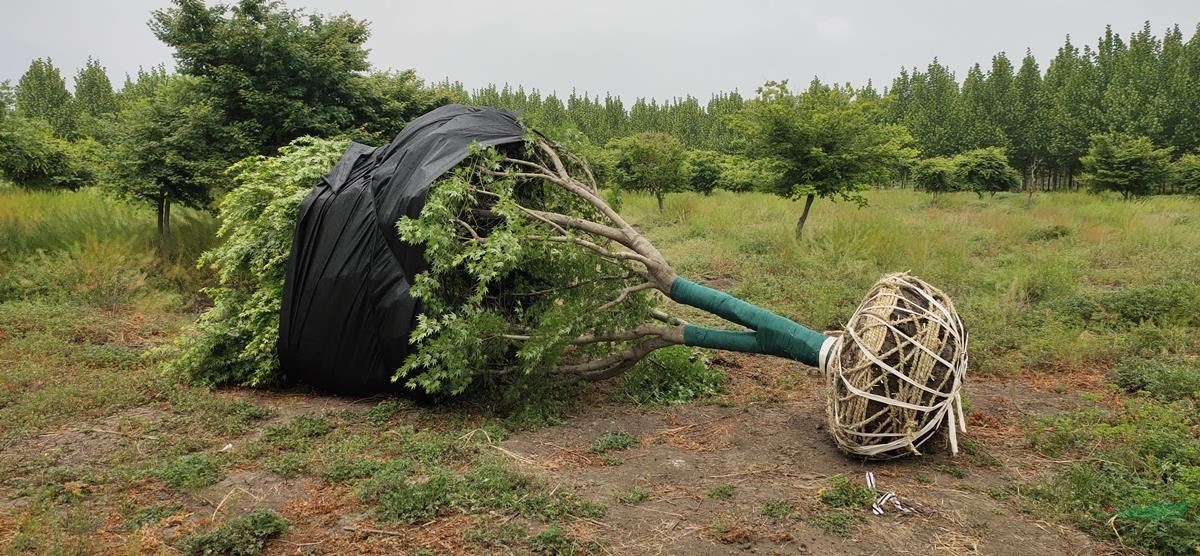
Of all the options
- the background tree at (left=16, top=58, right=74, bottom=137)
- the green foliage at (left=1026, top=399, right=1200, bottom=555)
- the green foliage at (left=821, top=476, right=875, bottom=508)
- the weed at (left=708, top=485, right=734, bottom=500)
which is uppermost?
the background tree at (left=16, top=58, right=74, bottom=137)

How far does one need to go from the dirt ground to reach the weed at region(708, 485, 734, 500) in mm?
20

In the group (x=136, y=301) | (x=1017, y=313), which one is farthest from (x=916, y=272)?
(x=136, y=301)

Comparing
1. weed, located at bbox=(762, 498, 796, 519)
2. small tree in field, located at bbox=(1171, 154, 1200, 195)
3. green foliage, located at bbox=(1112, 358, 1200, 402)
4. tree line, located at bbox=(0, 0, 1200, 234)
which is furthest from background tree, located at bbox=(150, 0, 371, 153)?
small tree in field, located at bbox=(1171, 154, 1200, 195)

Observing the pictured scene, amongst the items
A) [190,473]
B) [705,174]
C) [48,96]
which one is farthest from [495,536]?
[48,96]

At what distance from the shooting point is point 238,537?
3262 mm

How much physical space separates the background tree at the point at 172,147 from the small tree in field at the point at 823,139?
8933 mm

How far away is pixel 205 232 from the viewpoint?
1091 centimetres

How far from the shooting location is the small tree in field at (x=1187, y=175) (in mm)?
23266

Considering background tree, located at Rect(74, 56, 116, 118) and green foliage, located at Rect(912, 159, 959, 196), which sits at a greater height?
background tree, located at Rect(74, 56, 116, 118)

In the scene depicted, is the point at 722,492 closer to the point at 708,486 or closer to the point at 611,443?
the point at 708,486

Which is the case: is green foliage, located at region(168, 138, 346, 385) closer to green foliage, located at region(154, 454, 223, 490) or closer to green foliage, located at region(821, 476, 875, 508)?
green foliage, located at region(154, 454, 223, 490)

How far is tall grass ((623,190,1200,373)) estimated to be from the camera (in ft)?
23.4

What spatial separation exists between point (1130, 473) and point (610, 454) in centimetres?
297

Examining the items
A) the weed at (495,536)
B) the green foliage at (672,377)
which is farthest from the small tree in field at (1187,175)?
the weed at (495,536)
